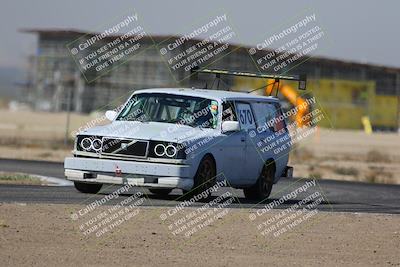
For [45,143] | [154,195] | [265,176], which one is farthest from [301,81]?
[45,143]

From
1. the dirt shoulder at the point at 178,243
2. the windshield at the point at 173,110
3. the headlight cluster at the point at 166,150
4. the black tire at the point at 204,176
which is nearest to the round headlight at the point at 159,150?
the headlight cluster at the point at 166,150

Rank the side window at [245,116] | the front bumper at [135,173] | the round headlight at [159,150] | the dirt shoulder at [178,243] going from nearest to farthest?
the dirt shoulder at [178,243], the front bumper at [135,173], the round headlight at [159,150], the side window at [245,116]

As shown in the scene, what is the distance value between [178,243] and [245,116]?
7.66 meters

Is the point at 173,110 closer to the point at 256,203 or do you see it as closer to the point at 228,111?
the point at 228,111

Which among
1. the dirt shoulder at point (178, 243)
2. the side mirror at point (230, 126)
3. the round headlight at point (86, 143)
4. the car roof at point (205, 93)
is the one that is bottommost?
the round headlight at point (86, 143)

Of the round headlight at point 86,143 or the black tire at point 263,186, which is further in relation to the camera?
the black tire at point 263,186

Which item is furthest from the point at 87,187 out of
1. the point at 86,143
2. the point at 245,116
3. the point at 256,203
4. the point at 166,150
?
the point at 245,116

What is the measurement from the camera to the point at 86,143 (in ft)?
57.7

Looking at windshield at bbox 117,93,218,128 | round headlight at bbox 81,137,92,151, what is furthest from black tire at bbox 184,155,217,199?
round headlight at bbox 81,137,92,151

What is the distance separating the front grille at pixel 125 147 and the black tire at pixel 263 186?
300 centimetres

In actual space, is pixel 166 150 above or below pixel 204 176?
above

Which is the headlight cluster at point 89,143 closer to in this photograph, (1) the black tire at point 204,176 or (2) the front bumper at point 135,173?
(2) the front bumper at point 135,173

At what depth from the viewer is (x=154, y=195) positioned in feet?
62.3

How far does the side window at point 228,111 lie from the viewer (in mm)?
18750
